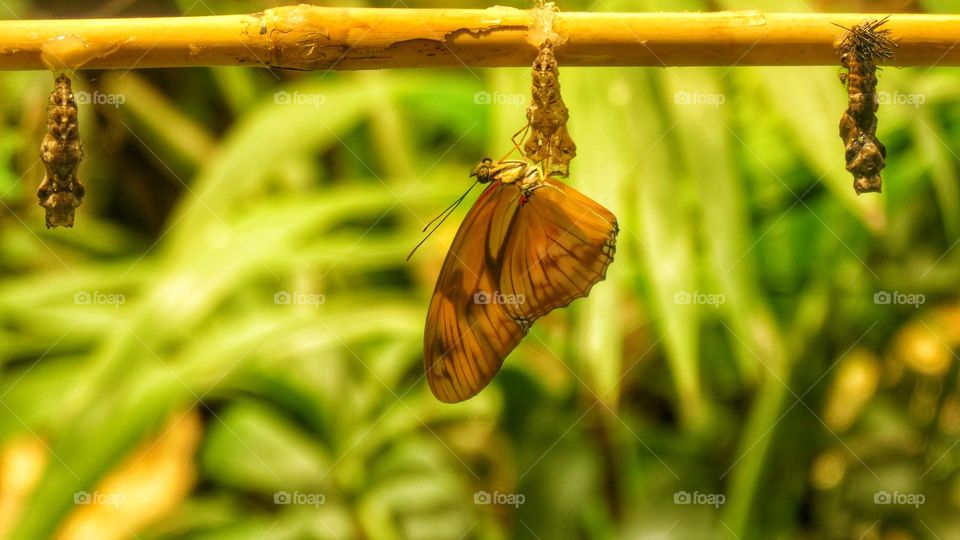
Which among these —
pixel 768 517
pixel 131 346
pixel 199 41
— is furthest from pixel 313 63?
pixel 768 517

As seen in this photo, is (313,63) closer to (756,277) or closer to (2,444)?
(756,277)
